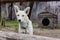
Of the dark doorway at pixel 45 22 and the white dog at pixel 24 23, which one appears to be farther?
the dark doorway at pixel 45 22

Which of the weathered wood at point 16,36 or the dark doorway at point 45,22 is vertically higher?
the weathered wood at point 16,36

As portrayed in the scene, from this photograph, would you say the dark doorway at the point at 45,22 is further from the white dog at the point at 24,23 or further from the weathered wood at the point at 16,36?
the weathered wood at the point at 16,36

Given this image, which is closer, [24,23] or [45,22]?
[24,23]

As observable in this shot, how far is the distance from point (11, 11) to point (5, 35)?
8646 mm

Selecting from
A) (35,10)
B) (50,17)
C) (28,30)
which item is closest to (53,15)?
(50,17)

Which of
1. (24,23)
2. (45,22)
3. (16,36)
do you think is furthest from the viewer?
(45,22)

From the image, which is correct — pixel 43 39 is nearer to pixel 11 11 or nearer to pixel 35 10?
pixel 11 11

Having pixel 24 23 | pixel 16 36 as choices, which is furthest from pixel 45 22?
pixel 16 36

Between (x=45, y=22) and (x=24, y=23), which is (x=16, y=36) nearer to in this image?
(x=24, y=23)

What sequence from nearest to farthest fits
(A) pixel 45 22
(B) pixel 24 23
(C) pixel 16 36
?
(C) pixel 16 36 → (B) pixel 24 23 → (A) pixel 45 22

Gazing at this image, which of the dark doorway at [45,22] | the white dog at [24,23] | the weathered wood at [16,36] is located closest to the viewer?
the weathered wood at [16,36]

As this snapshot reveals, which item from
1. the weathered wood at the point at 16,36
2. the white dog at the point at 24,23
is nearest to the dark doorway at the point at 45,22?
the white dog at the point at 24,23

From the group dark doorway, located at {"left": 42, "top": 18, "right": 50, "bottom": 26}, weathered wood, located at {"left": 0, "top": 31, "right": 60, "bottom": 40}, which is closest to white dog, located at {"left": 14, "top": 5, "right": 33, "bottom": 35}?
weathered wood, located at {"left": 0, "top": 31, "right": 60, "bottom": 40}

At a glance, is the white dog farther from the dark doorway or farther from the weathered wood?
the dark doorway
